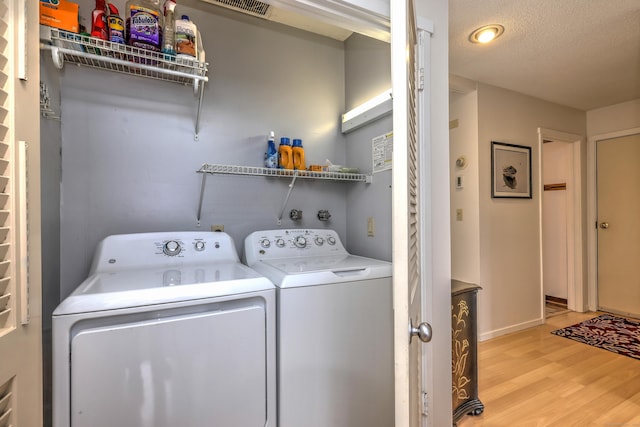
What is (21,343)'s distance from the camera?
2.36ft

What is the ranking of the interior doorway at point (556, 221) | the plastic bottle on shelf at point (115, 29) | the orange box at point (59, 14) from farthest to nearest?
1. the interior doorway at point (556, 221)
2. the plastic bottle on shelf at point (115, 29)
3. the orange box at point (59, 14)

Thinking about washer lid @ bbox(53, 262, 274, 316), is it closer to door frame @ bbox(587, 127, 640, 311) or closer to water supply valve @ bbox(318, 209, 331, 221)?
water supply valve @ bbox(318, 209, 331, 221)

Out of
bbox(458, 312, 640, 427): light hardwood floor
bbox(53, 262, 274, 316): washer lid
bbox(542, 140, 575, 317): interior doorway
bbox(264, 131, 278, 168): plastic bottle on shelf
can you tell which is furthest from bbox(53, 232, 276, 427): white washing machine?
bbox(542, 140, 575, 317): interior doorway

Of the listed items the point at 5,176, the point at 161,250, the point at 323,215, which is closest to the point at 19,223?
the point at 5,176

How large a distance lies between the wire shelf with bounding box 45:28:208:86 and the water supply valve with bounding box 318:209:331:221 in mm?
1064

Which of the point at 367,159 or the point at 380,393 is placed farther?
the point at 367,159

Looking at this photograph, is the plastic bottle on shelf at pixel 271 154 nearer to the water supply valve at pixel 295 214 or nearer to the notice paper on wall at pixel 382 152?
the water supply valve at pixel 295 214

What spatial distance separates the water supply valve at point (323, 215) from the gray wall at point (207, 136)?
0.05m

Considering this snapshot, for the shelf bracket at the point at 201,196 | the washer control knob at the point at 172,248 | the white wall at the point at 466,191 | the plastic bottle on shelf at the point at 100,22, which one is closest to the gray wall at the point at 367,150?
the shelf bracket at the point at 201,196

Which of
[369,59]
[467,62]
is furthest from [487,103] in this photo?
[369,59]

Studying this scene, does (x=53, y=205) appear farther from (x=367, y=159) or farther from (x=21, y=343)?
(x=367, y=159)

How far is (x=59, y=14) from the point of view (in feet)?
3.87

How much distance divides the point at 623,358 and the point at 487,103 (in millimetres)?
2326

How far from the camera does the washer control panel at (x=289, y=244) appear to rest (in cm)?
168
